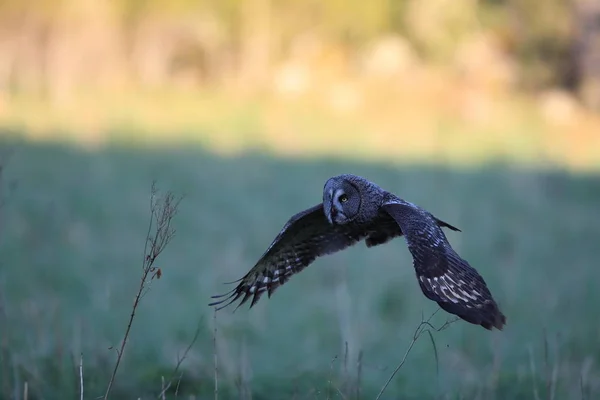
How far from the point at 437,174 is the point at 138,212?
5740 mm

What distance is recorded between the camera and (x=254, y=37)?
23.0 metres

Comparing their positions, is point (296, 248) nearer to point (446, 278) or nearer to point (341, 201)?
point (341, 201)

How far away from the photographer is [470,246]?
1209 cm

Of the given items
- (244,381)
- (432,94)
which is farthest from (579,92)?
(244,381)

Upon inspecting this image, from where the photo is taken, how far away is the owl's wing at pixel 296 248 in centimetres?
463

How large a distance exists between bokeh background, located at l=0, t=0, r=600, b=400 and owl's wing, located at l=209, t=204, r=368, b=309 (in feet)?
1.76

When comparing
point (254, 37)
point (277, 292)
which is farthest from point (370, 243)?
point (254, 37)

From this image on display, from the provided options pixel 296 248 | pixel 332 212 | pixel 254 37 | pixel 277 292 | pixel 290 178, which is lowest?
pixel 277 292

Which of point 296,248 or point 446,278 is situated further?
point 296,248

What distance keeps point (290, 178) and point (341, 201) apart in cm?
1051

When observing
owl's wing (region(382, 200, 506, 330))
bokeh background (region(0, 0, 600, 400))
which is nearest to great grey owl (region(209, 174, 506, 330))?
owl's wing (region(382, 200, 506, 330))

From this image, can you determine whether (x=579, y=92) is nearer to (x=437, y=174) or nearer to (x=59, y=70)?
(x=437, y=174)

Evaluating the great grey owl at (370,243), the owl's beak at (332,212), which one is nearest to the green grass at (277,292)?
the great grey owl at (370,243)

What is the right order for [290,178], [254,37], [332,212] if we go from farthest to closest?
[254,37] → [290,178] → [332,212]
